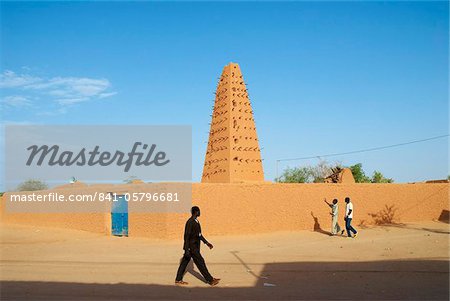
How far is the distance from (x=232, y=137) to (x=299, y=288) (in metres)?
14.0

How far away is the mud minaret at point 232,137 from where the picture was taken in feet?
72.0

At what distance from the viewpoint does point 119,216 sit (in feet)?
65.5

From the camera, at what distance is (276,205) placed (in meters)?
19.0

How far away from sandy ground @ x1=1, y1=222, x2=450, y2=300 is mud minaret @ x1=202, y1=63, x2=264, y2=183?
4913 millimetres

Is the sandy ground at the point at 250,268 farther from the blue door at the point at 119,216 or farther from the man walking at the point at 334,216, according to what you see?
the blue door at the point at 119,216

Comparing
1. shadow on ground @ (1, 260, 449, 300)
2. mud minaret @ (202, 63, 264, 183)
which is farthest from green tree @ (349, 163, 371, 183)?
shadow on ground @ (1, 260, 449, 300)

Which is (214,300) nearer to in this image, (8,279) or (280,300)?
(280,300)

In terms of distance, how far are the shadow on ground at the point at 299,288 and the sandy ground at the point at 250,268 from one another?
0.06 feet

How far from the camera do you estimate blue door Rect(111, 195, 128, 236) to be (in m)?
19.5

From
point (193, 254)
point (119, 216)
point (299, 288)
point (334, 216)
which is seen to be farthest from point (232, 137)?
point (299, 288)

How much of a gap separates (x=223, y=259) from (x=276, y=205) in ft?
22.5

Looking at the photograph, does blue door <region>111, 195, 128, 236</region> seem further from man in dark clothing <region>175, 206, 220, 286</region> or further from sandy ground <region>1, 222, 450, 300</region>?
man in dark clothing <region>175, 206, 220, 286</region>

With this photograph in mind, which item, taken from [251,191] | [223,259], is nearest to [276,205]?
[251,191]

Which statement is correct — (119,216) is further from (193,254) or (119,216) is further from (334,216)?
(193,254)
